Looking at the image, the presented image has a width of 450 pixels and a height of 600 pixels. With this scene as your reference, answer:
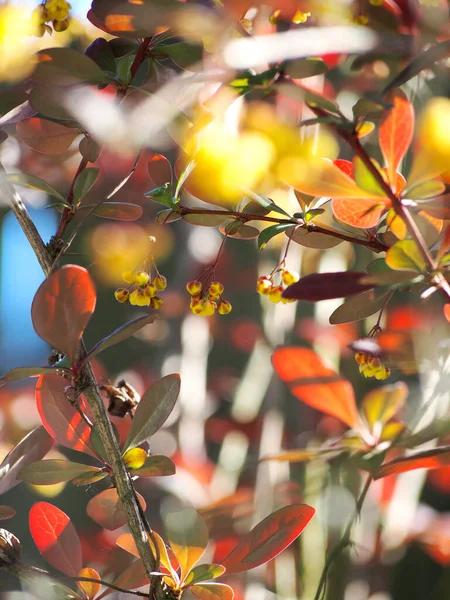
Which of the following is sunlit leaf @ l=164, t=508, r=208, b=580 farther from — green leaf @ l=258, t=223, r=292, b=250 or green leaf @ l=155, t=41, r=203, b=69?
green leaf @ l=155, t=41, r=203, b=69

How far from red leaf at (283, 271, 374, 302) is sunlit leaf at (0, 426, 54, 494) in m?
0.26

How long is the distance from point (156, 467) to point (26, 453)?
118mm

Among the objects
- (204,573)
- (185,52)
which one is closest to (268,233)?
(185,52)

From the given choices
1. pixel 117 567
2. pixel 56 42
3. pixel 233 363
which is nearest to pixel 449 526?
pixel 117 567

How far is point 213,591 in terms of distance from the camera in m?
0.46

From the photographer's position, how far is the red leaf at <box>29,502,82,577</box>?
515 mm

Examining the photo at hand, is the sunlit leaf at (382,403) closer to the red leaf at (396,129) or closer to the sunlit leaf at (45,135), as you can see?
the red leaf at (396,129)

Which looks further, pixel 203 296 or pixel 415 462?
pixel 203 296

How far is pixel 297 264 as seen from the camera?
126 centimetres

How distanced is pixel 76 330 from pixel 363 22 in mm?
268

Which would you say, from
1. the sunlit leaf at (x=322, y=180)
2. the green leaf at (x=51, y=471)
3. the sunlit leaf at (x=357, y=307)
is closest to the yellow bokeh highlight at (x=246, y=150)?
the sunlit leaf at (x=322, y=180)

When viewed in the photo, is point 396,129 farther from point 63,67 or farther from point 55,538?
point 55,538

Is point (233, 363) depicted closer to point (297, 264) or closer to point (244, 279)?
point (244, 279)

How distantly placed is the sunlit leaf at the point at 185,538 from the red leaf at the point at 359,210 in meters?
0.25
